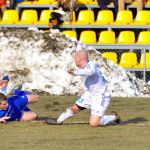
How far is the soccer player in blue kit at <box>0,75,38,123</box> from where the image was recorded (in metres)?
13.5

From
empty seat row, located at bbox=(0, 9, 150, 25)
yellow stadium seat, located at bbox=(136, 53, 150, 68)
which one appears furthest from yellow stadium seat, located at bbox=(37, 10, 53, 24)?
yellow stadium seat, located at bbox=(136, 53, 150, 68)

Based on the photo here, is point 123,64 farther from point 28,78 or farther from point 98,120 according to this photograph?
point 98,120

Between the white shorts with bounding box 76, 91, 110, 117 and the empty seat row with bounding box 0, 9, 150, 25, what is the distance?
29.5 feet

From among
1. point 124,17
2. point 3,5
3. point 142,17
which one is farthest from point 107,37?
point 3,5

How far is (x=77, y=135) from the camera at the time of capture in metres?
12.5

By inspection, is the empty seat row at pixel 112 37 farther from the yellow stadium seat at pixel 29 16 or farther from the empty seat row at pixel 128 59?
the yellow stadium seat at pixel 29 16

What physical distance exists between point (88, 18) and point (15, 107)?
950cm

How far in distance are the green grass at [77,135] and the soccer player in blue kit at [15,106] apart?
0.49ft

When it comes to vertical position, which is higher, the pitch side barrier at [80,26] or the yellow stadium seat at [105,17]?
the yellow stadium seat at [105,17]

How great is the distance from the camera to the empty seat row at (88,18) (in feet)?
72.7

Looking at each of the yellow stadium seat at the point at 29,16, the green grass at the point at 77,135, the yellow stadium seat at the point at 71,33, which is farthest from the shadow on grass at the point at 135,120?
the yellow stadium seat at the point at 29,16

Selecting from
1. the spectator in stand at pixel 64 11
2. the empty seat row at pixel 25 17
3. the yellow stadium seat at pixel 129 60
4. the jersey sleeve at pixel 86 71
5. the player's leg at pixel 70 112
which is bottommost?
the yellow stadium seat at pixel 129 60

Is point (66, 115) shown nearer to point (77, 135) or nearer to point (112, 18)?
point (77, 135)

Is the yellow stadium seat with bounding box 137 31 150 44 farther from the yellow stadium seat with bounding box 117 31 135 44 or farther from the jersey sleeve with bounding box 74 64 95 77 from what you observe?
the jersey sleeve with bounding box 74 64 95 77
